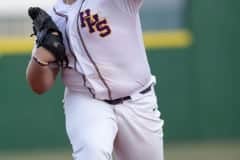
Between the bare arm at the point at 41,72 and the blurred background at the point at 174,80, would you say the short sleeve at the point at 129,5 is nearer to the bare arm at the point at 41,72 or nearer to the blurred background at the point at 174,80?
the bare arm at the point at 41,72

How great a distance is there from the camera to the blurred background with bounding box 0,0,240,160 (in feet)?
35.1

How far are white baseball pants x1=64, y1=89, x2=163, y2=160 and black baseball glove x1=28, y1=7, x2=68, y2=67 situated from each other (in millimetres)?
308

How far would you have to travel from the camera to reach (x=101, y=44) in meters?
4.97

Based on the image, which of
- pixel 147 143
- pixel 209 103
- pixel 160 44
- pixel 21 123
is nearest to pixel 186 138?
pixel 209 103

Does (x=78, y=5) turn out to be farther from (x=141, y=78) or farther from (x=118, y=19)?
(x=141, y=78)

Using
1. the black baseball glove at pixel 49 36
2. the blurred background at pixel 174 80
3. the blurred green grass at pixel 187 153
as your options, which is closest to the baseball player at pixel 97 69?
the black baseball glove at pixel 49 36

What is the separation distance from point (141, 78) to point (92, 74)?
33cm

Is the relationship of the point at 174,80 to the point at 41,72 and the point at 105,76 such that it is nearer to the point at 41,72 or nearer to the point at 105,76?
the point at 105,76

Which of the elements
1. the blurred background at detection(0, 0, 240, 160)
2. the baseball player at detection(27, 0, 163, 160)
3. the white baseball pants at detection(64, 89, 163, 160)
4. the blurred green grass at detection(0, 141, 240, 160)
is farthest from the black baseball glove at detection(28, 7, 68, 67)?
the blurred background at detection(0, 0, 240, 160)

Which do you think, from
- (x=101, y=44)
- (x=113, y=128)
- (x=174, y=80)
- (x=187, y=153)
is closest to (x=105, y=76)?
(x=101, y=44)

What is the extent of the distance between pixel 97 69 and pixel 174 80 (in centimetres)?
603

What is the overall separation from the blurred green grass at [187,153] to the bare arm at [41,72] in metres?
4.94

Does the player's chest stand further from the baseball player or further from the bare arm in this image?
the bare arm

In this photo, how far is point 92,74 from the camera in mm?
5000
